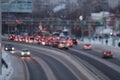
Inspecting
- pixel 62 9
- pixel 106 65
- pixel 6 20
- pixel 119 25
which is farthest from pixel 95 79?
pixel 62 9

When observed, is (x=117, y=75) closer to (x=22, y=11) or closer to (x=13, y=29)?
(x=22, y=11)

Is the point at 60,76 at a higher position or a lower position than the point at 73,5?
lower

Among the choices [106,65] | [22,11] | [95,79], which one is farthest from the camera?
[22,11]

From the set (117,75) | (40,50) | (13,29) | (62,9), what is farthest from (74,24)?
(117,75)

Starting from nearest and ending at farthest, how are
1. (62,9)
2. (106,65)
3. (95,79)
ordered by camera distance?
(95,79) → (106,65) → (62,9)

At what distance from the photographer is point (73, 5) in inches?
7697

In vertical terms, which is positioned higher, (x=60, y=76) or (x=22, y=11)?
(x=22, y=11)

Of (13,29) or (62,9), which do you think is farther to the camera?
(62,9)

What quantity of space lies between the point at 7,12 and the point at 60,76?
86783 mm

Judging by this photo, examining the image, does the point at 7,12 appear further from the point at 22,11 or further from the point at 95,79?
the point at 95,79

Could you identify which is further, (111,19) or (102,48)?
(111,19)

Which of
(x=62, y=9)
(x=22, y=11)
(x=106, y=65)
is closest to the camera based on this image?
(x=106, y=65)

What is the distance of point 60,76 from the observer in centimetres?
3366

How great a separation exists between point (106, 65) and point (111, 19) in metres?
68.1
